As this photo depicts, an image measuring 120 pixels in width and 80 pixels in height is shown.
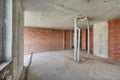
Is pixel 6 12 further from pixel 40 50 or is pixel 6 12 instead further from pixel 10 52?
pixel 40 50

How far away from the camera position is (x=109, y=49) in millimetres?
6902

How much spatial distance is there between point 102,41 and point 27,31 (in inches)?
260

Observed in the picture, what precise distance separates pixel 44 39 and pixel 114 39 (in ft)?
22.4

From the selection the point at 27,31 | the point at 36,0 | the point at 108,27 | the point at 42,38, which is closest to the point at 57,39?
the point at 42,38

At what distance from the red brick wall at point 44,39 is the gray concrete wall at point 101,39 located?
512 centimetres

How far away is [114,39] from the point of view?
6.49 m

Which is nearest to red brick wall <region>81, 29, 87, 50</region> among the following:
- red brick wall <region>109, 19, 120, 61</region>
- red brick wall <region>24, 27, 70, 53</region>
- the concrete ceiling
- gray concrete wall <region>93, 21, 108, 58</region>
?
red brick wall <region>24, 27, 70, 53</region>

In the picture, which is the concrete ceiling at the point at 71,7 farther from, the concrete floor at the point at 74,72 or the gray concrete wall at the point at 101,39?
the concrete floor at the point at 74,72

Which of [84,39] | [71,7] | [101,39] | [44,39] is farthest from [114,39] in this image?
[44,39]

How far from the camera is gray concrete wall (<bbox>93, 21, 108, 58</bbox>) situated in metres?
7.16

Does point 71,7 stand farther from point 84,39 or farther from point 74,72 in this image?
point 84,39

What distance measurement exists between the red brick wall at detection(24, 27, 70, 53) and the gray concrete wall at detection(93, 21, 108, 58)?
16.8 feet

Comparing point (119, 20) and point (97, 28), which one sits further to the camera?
point (97, 28)

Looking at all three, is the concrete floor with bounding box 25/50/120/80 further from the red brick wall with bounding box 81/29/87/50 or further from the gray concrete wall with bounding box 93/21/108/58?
the red brick wall with bounding box 81/29/87/50
